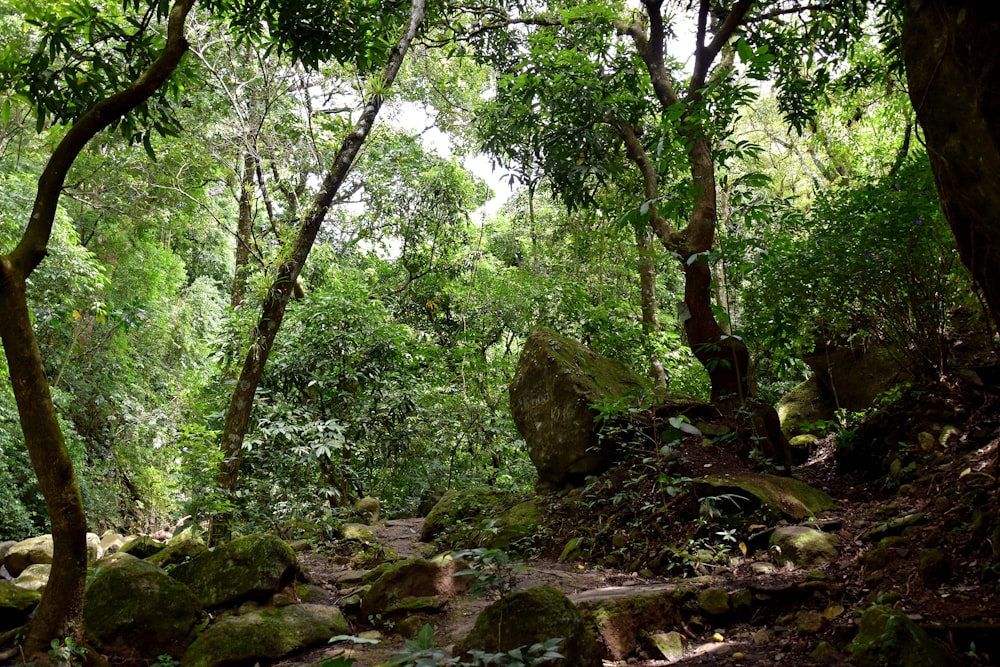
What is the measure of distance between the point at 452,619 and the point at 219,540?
2327 mm

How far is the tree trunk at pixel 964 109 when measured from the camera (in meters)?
2.17

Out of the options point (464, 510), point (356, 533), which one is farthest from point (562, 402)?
point (356, 533)

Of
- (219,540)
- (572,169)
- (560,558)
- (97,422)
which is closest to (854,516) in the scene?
(560,558)

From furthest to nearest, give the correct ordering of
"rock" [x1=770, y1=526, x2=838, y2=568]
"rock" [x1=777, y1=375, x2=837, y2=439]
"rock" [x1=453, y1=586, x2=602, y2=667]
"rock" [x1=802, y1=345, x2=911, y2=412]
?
"rock" [x1=777, y1=375, x2=837, y2=439]
"rock" [x1=802, y1=345, x2=911, y2=412]
"rock" [x1=770, y1=526, x2=838, y2=568]
"rock" [x1=453, y1=586, x2=602, y2=667]

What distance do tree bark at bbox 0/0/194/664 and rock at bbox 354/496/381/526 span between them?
6.45 metres

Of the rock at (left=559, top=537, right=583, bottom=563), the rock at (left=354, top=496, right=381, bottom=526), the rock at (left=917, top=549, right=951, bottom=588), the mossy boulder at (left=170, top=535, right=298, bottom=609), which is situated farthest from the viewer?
the rock at (left=354, top=496, right=381, bottom=526)

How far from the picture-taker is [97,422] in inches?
503

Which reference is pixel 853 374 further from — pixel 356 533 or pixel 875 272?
pixel 356 533

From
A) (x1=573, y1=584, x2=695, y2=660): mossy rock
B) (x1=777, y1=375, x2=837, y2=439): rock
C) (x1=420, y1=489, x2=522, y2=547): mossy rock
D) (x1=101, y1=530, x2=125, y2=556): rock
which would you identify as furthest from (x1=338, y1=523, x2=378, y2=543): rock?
(x1=777, y1=375, x2=837, y2=439): rock

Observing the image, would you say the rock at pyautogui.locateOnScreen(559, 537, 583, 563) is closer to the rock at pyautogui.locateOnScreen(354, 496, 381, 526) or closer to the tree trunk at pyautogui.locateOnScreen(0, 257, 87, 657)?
the tree trunk at pyautogui.locateOnScreen(0, 257, 87, 657)

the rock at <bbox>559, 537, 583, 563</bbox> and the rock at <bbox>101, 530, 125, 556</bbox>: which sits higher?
the rock at <bbox>101, 530, 125, 556</bbox>

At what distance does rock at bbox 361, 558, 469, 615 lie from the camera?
4.32 metres

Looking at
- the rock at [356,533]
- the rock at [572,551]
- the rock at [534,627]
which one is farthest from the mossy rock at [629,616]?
the rock at [356,533]

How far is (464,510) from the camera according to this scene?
7.62 meters
